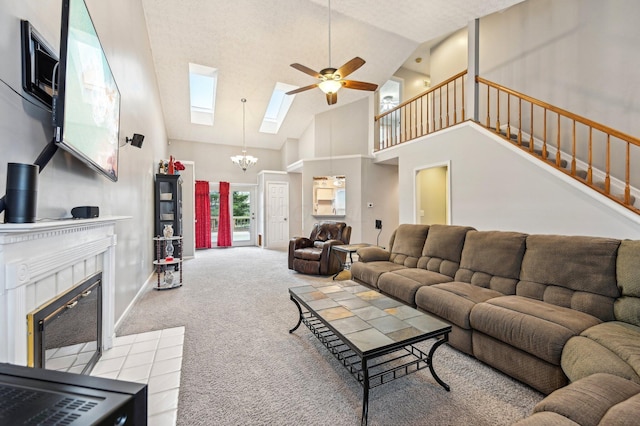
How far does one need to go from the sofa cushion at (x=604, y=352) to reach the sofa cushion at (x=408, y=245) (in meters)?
1.90

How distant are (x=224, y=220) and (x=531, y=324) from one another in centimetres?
817

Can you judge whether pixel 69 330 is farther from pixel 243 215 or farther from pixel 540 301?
pixel 243 215

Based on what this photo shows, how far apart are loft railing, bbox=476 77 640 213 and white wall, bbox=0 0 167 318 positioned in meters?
4.47

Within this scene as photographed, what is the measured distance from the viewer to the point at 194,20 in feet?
14.8

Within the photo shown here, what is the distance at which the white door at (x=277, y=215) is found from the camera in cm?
819

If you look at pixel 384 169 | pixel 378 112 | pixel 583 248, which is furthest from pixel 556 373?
pixel 378 112

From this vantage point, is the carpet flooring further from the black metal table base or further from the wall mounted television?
the wall mounted television

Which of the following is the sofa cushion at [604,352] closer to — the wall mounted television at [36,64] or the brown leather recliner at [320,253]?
the wall mounted television at [36,64]

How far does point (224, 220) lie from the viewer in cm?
864

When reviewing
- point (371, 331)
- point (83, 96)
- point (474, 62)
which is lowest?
point (371, 331)

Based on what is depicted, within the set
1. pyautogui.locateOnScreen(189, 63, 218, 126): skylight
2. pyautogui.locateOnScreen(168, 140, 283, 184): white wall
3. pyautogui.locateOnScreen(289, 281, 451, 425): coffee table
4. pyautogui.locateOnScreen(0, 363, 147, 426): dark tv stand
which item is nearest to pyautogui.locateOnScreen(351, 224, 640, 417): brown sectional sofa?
pyautogui.locateOnScreen(289, 281, 451, 425): coffee table

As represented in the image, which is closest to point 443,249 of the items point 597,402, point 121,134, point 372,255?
point 372,255

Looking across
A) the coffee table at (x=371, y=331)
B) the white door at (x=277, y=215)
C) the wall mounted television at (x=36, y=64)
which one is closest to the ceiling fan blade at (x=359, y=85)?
the coffee table at (x=371, y=331)

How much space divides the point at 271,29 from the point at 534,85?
4.57 metres
